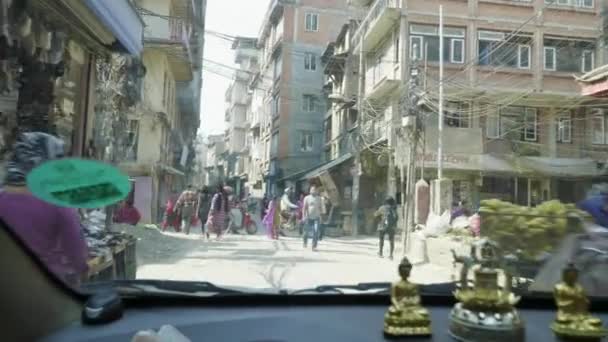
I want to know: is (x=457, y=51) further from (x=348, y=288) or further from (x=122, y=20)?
(x=122, y=20)

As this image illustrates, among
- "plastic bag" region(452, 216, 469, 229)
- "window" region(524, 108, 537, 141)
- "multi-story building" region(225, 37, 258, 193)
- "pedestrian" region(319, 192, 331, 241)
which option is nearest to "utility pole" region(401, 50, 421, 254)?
"plastic bag" region(452, 216, 469, 229)

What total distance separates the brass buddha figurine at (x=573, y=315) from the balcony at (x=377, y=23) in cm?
224

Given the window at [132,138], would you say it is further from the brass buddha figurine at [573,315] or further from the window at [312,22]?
the brass buddha figurine at [573,315]

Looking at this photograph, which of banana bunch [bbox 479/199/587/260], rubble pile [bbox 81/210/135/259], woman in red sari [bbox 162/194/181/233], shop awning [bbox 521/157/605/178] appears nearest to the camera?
banana bunch [bbox 479/199/587/260]

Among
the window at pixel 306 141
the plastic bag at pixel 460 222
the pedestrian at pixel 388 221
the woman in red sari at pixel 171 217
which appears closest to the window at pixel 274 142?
the window at pixel 306 141

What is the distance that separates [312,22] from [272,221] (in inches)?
74.7

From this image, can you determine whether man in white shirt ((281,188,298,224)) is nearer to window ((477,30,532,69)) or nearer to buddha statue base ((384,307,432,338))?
window ((477,30,532,69))

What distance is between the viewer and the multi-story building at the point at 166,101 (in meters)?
2.83

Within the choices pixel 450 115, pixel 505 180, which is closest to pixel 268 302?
pixel 505 180

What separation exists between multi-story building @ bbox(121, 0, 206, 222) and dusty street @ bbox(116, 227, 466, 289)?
0.82 ft

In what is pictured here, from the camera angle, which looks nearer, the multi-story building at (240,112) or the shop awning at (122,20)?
the multi-story building at (240,112)

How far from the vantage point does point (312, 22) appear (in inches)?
174

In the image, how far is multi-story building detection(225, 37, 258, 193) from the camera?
2764 mm

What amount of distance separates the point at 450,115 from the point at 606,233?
3.15ft
